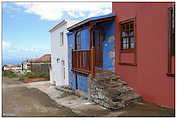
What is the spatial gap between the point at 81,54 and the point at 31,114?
366 cm

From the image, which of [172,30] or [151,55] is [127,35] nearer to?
[151,55]

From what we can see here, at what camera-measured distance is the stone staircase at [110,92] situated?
19.2 ft

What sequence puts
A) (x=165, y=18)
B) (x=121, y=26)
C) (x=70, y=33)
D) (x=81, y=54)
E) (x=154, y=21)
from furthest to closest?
(x=70, y=33) < (x=81, y=54) < (x=121, y=26) < (x=154, y=21) < (x=165, y=18)

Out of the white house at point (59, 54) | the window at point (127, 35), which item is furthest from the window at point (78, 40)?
the window at point (127, 35)

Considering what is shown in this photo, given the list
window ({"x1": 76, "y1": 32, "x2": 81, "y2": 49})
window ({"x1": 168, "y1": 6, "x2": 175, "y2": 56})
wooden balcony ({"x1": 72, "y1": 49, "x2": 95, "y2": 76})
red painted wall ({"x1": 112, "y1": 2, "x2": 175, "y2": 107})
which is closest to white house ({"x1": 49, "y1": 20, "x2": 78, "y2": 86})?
window ({"x1": 76, "y1": 32, "x2": 81, "y2": 49})

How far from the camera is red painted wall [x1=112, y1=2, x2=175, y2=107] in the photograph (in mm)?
5266

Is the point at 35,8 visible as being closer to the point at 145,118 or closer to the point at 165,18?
the point at 165,18

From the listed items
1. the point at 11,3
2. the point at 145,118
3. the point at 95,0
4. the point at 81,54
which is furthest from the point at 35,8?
the point at 145,118

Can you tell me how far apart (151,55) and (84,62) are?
3.18 meters

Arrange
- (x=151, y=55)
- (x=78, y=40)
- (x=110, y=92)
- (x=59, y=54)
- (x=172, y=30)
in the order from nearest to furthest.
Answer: (x=172, y=30), (x=151, y=55), (x=110, y=92), (x=78, y=40), (x=59, y=54)

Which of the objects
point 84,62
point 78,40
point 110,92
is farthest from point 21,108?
point 78,40

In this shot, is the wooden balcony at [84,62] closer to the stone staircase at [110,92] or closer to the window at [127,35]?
the stone staircase at [110,92]

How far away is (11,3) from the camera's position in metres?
5.71

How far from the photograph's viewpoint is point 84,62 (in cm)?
818
